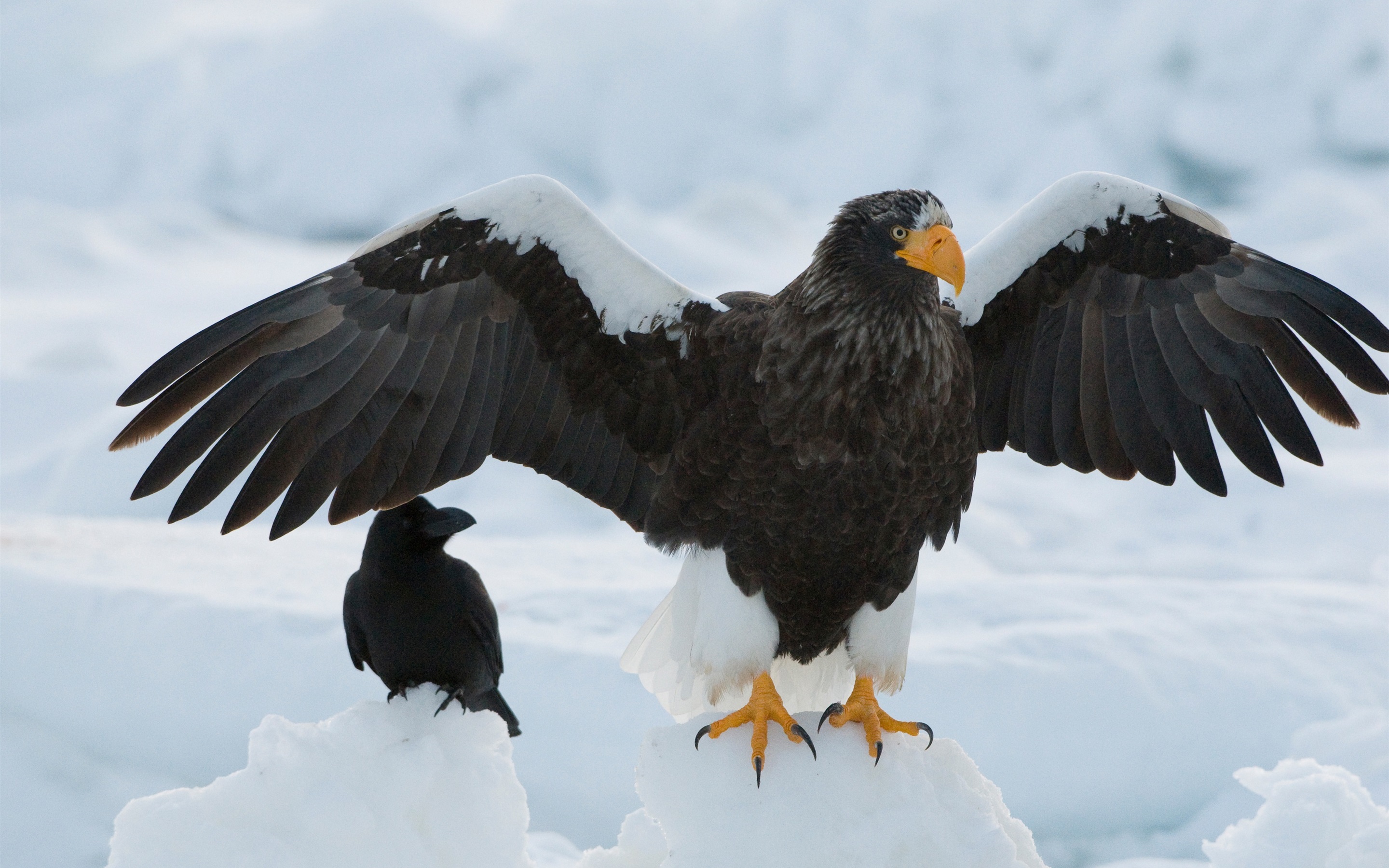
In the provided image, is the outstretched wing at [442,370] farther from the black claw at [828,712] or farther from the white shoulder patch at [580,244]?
the black claw at [828,712]

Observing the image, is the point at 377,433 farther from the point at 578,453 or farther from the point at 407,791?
the point at 407,791

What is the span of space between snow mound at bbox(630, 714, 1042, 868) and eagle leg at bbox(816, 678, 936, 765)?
5 centimetres

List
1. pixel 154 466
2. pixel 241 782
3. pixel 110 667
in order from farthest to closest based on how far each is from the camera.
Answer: pixel 110 667 → pixel 154 466 → pixel 241 782

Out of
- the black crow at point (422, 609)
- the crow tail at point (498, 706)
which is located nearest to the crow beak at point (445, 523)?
the black crow at point (422, 609)

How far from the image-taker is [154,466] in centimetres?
323

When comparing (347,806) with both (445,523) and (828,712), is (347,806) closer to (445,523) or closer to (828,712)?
(445,523)

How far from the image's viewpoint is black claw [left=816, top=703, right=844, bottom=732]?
10.6 feet

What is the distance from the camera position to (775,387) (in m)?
3.26

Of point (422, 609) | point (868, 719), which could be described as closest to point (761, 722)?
point (868, 719)

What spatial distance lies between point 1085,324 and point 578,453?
1718 mm

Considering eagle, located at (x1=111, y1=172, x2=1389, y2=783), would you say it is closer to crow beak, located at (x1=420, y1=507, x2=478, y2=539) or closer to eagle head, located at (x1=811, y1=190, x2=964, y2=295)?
eagle head, located at (x1=811, y1=190, x2=964, y2=295)

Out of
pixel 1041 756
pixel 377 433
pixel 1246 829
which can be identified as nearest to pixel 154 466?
pixel 377 433

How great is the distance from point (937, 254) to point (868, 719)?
1262 millimetres

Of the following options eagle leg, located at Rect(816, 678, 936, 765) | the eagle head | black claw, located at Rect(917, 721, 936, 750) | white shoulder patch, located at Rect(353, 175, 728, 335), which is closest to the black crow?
white shoulder patch, located at Rect(353, 175, 728, 335)
